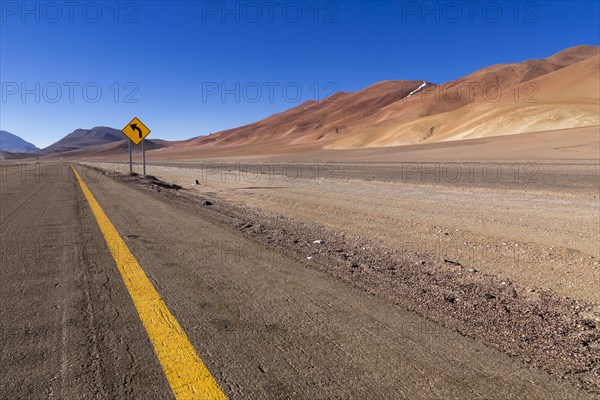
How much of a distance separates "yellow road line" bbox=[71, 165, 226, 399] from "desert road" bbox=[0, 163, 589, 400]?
0.01 metres

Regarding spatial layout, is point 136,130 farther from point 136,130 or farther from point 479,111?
point 479,111

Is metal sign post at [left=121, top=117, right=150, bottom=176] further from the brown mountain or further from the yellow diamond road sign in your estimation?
the brown mountain

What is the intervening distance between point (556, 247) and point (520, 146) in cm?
4428

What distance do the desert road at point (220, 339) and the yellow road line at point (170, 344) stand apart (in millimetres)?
10

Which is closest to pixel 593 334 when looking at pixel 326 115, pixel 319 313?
pixel 319 313

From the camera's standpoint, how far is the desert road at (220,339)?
2361mm

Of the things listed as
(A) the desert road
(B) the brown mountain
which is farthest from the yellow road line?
(B) the brown mountain

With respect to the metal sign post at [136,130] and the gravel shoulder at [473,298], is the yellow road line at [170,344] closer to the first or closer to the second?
the gravel shoulder at [473,298]

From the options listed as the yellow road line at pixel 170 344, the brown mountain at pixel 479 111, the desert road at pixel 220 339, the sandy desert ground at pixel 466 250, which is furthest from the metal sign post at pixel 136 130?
the brown mountain at pixel 479 111

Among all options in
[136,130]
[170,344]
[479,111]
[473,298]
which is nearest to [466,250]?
[473,298]

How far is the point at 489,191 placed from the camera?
1412 cm

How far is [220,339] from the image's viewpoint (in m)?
2.94

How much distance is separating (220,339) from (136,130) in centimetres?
2277

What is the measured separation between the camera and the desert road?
93.0 inches
